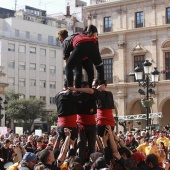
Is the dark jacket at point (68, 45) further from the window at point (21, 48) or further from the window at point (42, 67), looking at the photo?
the window at point (42, 67)

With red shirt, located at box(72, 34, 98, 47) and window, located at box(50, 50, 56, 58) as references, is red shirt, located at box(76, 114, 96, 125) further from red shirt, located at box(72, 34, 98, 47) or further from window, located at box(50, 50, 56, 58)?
window, located at box(50, 50, 56, 58)

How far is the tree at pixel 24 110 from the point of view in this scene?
5338cm

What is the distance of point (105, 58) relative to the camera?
44188mm

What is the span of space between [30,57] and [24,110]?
456 inches

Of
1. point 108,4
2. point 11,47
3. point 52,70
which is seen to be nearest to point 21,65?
point 11,47

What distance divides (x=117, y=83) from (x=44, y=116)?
17571 mm

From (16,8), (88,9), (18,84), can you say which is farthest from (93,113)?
(16,8)

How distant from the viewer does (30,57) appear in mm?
63031

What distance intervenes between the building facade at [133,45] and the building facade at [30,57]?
1965 cm

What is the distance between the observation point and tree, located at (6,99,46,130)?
175 feet

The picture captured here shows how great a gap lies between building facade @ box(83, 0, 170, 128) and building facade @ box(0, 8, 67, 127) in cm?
1965

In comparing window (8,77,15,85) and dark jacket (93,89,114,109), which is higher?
window (8,77,15,85)

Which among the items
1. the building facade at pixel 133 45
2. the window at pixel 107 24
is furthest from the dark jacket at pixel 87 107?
the window at pixel 107 24

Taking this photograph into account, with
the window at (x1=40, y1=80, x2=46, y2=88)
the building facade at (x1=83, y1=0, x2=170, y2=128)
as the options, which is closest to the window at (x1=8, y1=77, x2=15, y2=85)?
the window at (x1=40, y1=80, x2=46, y2=88)
